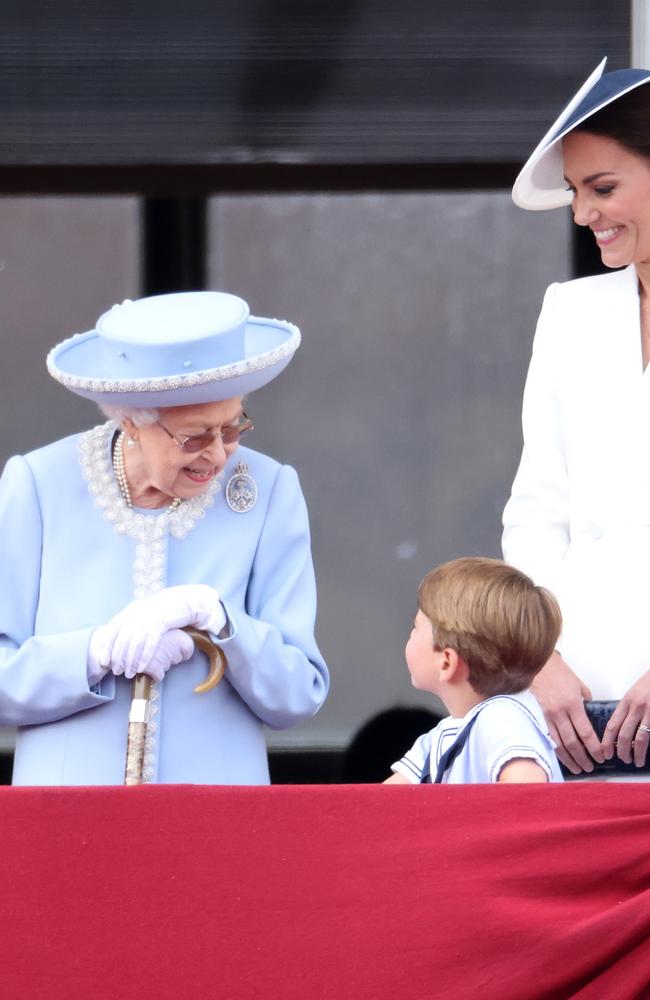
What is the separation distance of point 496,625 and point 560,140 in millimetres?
855

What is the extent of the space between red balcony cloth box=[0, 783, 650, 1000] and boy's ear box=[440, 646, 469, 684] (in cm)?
40

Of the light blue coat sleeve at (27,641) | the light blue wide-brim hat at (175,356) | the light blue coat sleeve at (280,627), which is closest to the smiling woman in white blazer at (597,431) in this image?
A: the light blue coat sleeve at (280,627)

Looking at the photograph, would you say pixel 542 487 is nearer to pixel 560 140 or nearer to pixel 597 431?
pixel 597 431

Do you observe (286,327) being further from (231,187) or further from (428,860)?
(231,187)

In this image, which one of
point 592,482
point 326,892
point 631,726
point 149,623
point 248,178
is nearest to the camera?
point 326,892

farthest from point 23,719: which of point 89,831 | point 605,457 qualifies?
point 605,457

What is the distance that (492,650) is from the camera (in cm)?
264

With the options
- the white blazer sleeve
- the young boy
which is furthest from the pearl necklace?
the white blazer sleeve

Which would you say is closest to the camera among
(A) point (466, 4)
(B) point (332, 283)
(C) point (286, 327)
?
(C) point (286, 327)

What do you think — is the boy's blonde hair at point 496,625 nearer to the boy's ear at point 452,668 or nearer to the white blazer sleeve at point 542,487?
the boy's ear at point 452,668

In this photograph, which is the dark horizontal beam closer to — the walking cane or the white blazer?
the white blazer

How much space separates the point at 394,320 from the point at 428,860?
2.77 meters

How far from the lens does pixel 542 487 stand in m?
3.02

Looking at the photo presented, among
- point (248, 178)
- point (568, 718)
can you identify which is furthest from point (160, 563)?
point (248, 178)
